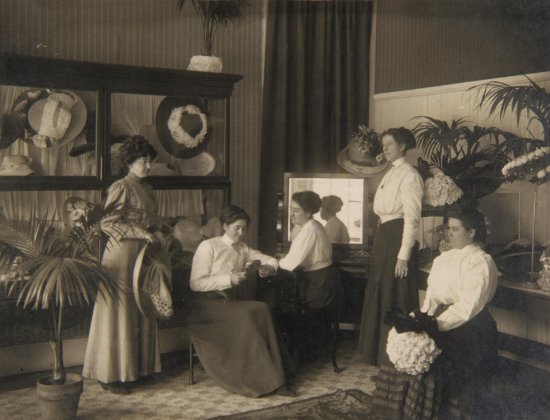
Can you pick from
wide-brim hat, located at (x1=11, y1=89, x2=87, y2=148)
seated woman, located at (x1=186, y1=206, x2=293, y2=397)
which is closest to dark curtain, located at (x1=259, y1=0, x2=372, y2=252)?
seated woman, located at (x1=186, y1=206, x2=293, y2=397)

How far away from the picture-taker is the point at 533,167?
353 cm

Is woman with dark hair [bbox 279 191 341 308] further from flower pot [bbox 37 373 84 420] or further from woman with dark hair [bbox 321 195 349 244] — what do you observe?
flower pot [bbox 37 373 84 420]

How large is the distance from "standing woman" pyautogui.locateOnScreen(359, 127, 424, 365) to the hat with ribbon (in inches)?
20.4

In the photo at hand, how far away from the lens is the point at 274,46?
5238mm

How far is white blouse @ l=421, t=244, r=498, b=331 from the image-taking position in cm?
296

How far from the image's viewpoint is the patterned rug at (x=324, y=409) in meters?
3.46

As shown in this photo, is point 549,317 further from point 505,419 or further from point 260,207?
point 260,207

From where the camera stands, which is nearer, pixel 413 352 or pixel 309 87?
pixel 413 352

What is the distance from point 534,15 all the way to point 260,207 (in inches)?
114

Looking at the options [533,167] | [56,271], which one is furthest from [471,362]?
[56,271]

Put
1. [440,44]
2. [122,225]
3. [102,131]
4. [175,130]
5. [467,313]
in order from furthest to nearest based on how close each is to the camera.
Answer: [440,44] → [175,130] → [102,131] → [122,225] → [467,313]

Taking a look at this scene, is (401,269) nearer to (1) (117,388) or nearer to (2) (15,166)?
(1) (117,388)

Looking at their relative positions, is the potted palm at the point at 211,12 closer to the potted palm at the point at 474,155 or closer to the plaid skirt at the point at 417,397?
the potted palm at the point at 474,155

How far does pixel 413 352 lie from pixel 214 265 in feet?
4.86
